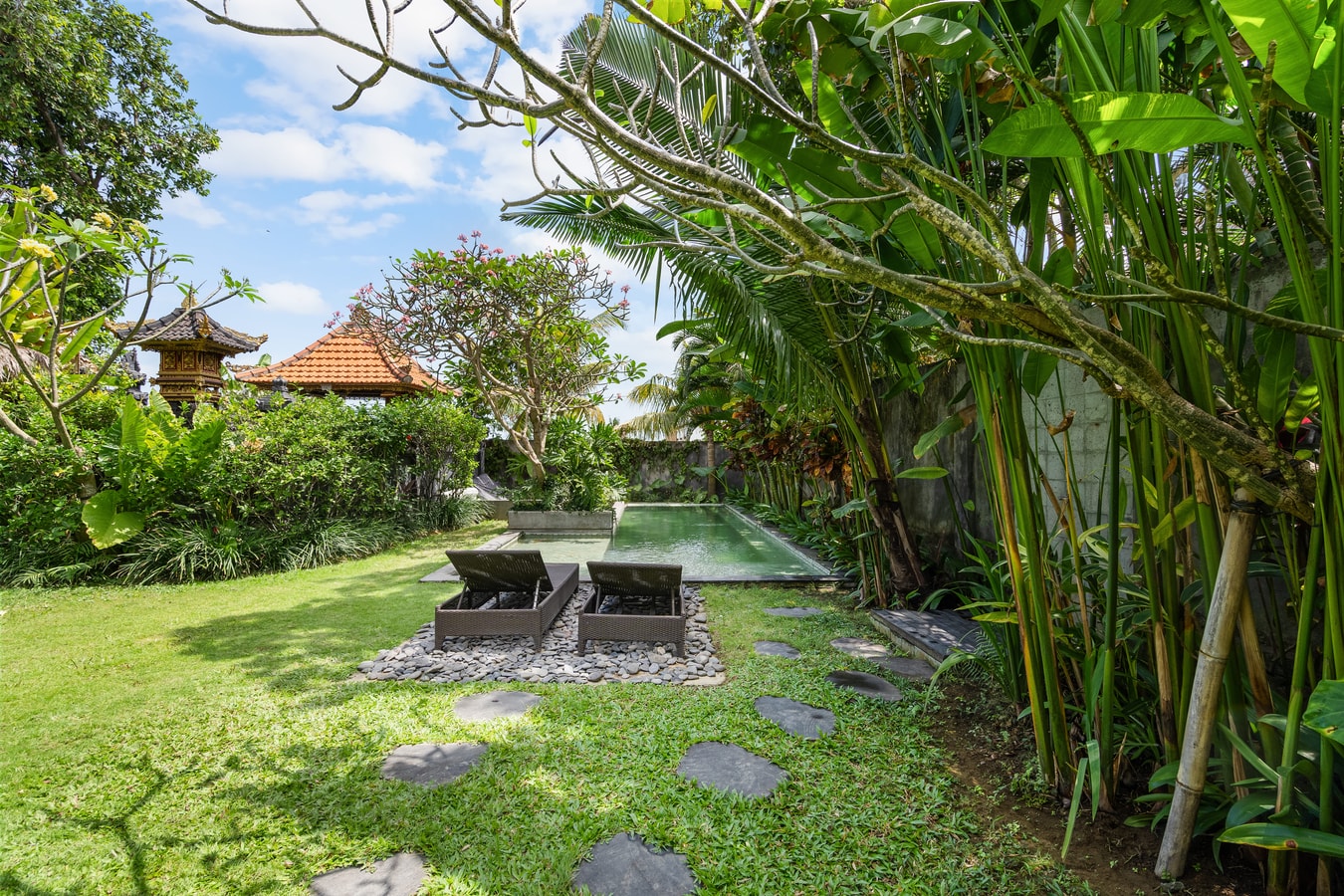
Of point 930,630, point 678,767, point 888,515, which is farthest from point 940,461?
point 678,767

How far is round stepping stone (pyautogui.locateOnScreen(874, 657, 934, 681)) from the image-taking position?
12.7ft

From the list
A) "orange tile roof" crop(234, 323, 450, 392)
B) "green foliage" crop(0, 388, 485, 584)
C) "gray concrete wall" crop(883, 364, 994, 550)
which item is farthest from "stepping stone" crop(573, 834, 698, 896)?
"orange tile roof" crop(234, 323, 450, 392)

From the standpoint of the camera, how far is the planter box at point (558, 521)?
11.1 m

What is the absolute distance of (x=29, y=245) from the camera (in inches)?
124

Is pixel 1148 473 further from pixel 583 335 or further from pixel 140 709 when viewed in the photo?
pixel 583 335

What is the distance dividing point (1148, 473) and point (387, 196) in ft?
25.1

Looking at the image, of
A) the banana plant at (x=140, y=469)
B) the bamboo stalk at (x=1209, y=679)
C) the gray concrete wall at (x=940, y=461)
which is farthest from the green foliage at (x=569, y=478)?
the bamboo stalk at (x=1209, y=679)

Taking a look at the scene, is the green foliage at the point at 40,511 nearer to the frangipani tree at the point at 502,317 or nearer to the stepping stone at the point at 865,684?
the frangipani tree at the point at 502,317

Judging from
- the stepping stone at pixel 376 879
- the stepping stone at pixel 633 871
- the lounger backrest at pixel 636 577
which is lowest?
the stepping stone at pixel 633 871

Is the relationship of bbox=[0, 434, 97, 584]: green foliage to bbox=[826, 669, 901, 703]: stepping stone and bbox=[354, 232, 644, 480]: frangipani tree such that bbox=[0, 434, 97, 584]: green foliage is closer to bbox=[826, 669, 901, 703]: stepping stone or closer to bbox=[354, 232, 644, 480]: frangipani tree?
bbox=[354, 232, 644, 480]: frangipani tree

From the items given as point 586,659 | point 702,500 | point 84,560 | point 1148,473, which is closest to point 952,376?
point 1148,473

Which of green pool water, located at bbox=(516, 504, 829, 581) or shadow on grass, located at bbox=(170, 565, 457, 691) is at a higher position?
shadow on grass, located at bbox=(170, 565, 457, 691)

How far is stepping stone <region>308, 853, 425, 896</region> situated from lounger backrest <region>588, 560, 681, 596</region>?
103 inches

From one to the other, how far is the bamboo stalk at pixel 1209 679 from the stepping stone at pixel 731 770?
139 cm
